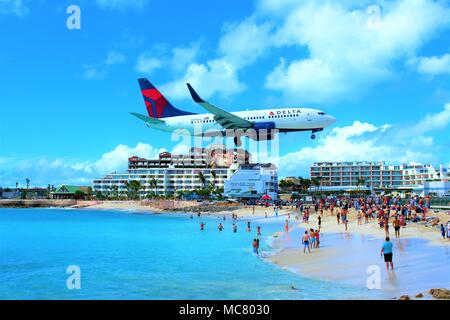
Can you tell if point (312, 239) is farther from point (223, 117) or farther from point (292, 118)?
point (223, 117)

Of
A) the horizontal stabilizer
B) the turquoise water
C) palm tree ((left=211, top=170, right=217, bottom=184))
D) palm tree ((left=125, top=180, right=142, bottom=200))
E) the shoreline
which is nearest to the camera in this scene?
the turquoise water

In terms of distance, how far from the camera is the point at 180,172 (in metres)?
149

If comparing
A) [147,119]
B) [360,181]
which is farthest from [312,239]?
[360,181]

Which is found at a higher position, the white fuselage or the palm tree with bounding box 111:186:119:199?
the white fuselage

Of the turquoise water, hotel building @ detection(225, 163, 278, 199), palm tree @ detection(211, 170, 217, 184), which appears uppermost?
palm tree @ detection(211, 170, 217, 184)

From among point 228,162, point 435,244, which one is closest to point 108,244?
point 435,244

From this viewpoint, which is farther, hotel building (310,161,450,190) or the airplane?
hotel building (310,161,450,190)

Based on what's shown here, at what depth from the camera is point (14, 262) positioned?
27.7 meters

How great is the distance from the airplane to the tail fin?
4883 millimetres

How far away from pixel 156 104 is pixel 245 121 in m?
Result: 16.1

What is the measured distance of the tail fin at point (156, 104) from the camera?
55669 millimetres

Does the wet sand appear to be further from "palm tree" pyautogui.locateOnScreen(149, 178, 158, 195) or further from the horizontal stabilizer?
"palm tree" pyautogui.locateOnScreen(149, 178, 158, 195)

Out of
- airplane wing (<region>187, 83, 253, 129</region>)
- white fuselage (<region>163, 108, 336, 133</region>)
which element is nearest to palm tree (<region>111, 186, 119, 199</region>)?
A: airplane wing (<region>187, 83, 253, 129</region>)

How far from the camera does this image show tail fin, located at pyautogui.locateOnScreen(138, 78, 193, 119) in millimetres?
55669
